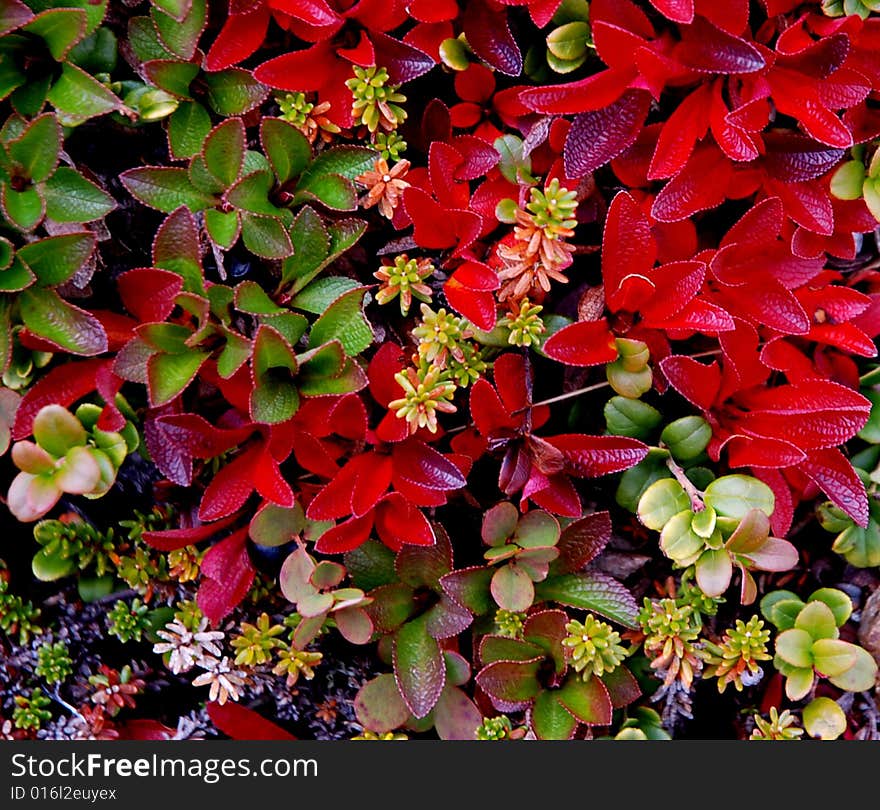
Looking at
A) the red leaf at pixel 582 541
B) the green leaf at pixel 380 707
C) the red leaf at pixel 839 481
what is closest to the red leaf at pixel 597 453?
the red leaf at pixel 582 541

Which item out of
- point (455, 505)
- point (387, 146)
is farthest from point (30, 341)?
point (455, 505)

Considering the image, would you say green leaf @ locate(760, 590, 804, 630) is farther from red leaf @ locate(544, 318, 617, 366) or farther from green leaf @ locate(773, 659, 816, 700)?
red leaf @ locate(544, 318, 617, 366)

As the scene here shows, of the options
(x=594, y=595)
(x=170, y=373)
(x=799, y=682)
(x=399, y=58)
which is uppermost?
(x=399, y=58)

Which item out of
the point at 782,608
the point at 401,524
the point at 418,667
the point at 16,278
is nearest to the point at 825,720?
the point at 782,608

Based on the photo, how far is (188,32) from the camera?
1.46m

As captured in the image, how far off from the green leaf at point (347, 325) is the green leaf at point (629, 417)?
0.46 meters

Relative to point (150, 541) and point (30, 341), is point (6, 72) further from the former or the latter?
point (150, 541)

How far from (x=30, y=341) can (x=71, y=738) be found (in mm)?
810

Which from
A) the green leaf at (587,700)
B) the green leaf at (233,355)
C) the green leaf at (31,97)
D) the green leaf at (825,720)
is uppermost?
the green leaf at (31,97)

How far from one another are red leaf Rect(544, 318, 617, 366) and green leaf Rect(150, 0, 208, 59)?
31.8 inches

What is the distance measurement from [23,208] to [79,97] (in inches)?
8.5

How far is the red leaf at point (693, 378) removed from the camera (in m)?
1.46

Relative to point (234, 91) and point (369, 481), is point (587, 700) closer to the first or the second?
point (369, 481)

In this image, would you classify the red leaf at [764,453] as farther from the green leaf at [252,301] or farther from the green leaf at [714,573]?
the green leaf at [252,301]
